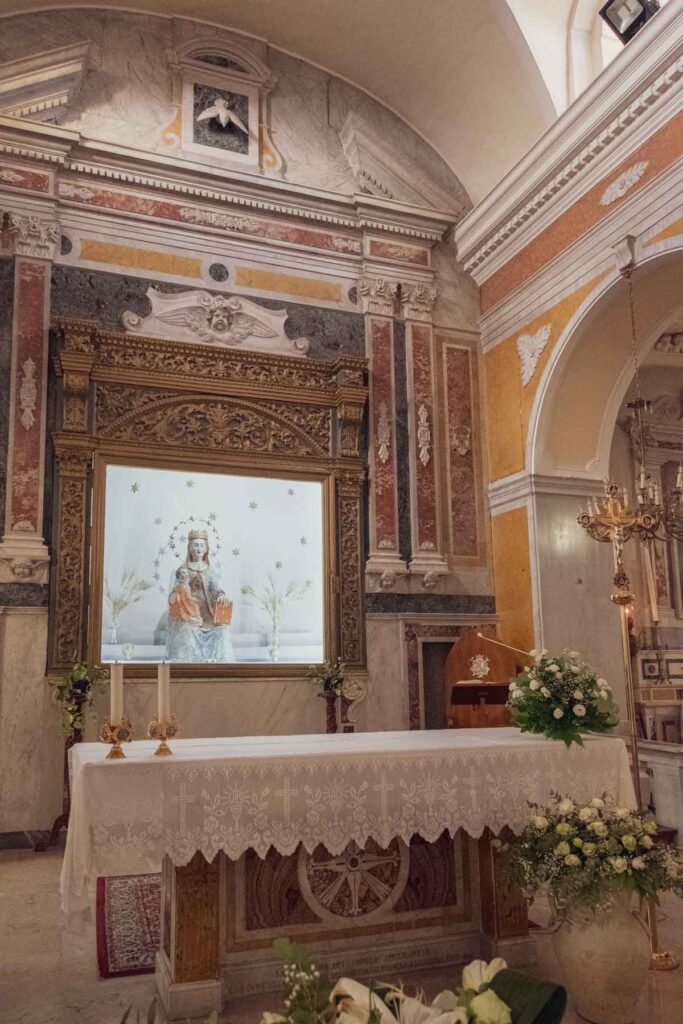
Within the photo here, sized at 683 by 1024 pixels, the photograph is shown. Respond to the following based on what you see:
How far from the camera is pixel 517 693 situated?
4562 millimetres

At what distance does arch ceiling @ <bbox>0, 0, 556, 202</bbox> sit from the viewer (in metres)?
8.98

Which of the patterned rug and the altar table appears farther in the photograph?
the patterned rug

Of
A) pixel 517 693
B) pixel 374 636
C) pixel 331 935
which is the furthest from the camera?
pixel 374 636

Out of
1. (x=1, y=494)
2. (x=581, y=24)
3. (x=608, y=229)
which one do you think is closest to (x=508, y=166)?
(x=581, y=24)

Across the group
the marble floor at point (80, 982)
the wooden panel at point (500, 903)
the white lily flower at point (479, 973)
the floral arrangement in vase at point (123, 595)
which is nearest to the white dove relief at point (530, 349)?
the floral arrangement in vase at point (123, 595)

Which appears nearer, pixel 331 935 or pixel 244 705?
pixel 331 935

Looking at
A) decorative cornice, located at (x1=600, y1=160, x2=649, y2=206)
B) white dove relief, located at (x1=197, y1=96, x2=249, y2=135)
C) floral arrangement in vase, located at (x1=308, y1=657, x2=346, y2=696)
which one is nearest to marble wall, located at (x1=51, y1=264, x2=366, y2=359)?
white dove relief, located at (x1=197, y1=96, x2=249, y2=135)

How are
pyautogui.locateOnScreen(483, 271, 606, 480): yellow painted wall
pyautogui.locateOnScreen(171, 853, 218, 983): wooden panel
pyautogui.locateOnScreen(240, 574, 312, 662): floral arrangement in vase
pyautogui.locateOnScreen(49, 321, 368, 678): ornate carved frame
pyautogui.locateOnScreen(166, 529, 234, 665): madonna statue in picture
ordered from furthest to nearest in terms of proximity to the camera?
pyautogui.locateOnScreen(240, 574, 312, 662): floral arrangement in vase, pyautogui.locateOnScreen(483, 271, 606, 480): yellow painted wall, pyautogui.locateOnScreen(166, 529, 234, 665): madonna statue in picture, pyautogui.locateOnScreen(49, 321, 368, 678): ornate carved frame, pyautogui.locateOnScreen(171, 853, 218, 983): wooden panel

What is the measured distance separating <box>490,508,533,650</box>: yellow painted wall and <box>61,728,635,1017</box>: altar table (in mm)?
4260

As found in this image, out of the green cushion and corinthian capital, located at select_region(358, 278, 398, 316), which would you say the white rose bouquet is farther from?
corinthian capital, located at select_region(358, 278, 398, 316)

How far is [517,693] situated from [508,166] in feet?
23.1

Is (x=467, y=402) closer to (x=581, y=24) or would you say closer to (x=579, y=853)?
(x=581, y=24)

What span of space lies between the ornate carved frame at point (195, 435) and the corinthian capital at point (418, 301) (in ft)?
3.20

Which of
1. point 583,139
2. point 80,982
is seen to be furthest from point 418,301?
point 80,982
